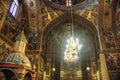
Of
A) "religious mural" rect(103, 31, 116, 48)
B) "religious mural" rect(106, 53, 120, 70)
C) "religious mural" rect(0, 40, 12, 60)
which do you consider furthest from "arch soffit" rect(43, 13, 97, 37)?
"religious mural" rect(0, 40, 12, 60)

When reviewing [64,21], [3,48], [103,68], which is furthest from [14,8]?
[103,68]

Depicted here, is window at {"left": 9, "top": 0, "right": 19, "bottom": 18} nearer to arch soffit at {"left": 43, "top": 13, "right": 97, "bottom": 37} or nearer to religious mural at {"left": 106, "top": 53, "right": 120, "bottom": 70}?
arch soffit at {"left": 43, "top": 13, "right": 97, "bottom": 37}

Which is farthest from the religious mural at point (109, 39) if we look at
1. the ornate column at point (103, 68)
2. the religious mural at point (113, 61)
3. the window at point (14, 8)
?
the window at point (14, 8)

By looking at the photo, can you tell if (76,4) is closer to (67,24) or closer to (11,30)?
(67,24)

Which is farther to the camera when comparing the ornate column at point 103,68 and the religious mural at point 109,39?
the religious mural at point 109,39

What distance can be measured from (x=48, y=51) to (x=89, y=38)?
14.2 feet

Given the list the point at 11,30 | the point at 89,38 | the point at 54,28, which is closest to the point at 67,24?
the point at 54,28

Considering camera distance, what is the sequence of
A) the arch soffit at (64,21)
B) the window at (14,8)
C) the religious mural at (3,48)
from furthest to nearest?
the arch soffit at (64,21) < the window at (14,8) < the religious mural at (3,48)

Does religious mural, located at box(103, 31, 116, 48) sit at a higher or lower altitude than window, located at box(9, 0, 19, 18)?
lower

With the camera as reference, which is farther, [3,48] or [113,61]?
[113,61]

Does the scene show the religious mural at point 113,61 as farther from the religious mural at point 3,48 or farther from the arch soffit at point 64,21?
the religious mural at point 3,48

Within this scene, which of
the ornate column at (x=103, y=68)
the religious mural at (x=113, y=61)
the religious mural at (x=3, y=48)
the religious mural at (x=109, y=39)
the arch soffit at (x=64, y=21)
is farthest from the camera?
the arch soffit at (x=64, y=21)

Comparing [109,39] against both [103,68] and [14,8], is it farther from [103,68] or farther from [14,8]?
[14,8]

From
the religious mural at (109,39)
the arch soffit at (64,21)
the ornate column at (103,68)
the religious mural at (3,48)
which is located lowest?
the ornate column at (103,68)
